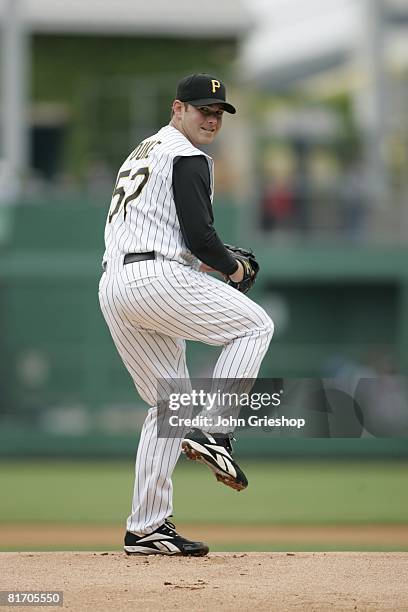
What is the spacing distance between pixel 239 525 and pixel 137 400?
16.8 ft

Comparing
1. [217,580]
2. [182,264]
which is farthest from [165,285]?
[217,580]

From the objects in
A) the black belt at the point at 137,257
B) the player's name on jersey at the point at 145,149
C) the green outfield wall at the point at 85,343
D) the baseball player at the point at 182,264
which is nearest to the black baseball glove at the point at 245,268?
the baseball player at the point at 182,264

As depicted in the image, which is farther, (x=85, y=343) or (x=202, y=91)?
(x=85, y=343)

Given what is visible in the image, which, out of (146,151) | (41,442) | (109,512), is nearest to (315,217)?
(41,442)

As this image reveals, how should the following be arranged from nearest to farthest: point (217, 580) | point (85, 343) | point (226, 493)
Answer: point (217, 580) < point (226, 493) < point (85, 343)

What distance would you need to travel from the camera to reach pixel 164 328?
189 inches

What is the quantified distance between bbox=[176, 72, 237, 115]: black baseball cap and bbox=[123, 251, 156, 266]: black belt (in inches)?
23.7

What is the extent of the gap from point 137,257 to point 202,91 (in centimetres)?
67

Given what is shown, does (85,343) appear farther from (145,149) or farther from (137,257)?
(137,257)

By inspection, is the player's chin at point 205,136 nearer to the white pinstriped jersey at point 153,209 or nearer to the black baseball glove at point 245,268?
the white pinstriped jersey at point 153,209

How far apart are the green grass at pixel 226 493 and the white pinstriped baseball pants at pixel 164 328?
206 inches

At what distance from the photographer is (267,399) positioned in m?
4.77

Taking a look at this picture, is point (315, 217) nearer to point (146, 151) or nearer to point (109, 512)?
point (109, 512)

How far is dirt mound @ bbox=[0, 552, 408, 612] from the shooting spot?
4.17 m
